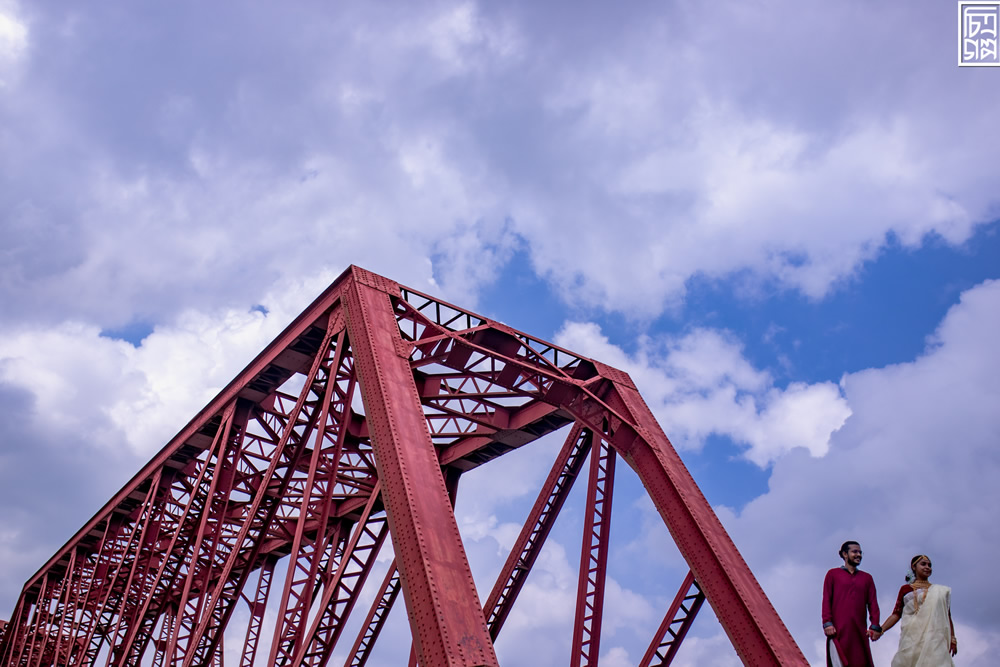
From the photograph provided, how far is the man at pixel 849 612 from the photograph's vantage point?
7949 millimetres

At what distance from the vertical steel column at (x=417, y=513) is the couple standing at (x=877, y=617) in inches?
142

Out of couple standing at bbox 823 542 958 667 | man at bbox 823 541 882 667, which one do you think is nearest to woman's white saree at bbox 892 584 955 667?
couple standing at bbox 823 542 958 667

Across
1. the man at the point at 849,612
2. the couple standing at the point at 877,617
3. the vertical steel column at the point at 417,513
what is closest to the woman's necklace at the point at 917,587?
the couple standing at the point at 877,617

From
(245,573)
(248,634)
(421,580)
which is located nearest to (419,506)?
(421,580)

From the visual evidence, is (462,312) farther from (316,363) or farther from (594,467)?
(594,467)

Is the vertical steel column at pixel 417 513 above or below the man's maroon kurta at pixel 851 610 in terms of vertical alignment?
above

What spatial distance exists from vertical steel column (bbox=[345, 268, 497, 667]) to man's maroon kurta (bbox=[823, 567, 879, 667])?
357 cm

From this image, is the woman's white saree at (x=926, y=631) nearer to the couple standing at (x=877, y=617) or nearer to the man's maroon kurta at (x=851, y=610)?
the couple standing at (x=877, y=617)

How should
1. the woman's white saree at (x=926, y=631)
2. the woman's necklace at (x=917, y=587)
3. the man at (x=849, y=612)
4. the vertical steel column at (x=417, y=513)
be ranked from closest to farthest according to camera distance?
1. the woman's white saree at (x=926, y=631)
2. the woman's necklace at (x=917, y=587)
3. the man at (x=849, y=612)
4. the vertical steel column at (x=417, y=513)

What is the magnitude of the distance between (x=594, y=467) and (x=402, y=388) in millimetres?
5492

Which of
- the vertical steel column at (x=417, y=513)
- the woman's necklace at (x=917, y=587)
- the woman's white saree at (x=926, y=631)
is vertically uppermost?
the vertical steel column at (x=417, y=513)

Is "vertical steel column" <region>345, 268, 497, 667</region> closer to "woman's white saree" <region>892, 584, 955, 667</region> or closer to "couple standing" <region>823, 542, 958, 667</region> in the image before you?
"couple standing" <region>823, 542, 958, 667</region>

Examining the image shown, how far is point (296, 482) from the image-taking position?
22.6m

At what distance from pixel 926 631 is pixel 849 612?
787mm
